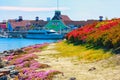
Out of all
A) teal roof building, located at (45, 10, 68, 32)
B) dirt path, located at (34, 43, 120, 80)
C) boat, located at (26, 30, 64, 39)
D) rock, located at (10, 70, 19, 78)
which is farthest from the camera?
teal roof building, located at (45, 10, 68, 32)

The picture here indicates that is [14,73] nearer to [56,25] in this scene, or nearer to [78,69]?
[78,69]

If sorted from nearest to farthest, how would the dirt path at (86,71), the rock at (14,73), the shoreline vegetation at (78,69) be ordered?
the dirt path at (86,71), the shoreline vegetation at (78,69), the rock at (14,73)

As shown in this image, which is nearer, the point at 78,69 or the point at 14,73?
the point at 78,69

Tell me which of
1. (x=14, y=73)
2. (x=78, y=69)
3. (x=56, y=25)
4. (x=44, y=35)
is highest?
(x=78, y=69)

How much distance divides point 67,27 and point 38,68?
6071 inches

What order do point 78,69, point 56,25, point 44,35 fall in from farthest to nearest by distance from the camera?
1. point 56,25
2. point 44,35
3. point 78,69

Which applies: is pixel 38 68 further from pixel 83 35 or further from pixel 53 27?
pixel 53 27

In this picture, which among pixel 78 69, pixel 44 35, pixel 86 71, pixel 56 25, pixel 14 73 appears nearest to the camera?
pixel 86 71

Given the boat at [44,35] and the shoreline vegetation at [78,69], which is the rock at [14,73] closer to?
the shoreline vegetation at [78,69]

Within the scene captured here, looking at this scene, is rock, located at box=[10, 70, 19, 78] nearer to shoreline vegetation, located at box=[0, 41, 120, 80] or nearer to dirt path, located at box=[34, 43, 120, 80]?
shoreline vegetation, located at box=[0, 41, 120, 80]

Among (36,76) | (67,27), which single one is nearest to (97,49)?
(36,76)

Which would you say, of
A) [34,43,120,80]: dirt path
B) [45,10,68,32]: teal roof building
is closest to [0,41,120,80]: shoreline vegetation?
[34,43,120,80]: dirt path

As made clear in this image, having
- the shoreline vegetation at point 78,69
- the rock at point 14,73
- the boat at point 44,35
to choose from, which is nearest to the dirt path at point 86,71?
the shoreline vegetation at point 78,69

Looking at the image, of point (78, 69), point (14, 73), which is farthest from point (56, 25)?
point (78, 69)
